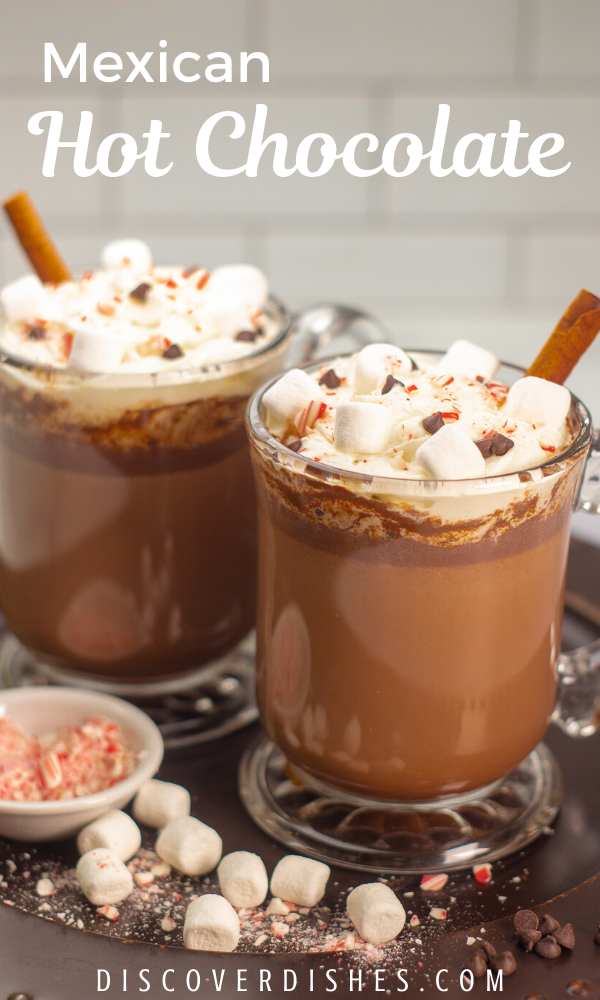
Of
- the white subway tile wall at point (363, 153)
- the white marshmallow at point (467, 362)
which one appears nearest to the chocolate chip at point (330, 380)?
the white marshmallow at point (467, 362)

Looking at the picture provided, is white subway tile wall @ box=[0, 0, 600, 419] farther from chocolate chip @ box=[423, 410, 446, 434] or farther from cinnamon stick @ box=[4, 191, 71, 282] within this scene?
chocolate chip @ box=[423, 410, 446, 434]

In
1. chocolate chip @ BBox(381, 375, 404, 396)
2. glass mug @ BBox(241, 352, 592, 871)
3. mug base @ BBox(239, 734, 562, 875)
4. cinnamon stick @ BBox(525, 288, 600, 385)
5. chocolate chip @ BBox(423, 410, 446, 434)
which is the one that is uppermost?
cinnamon stick @ BBox(525, 288, 600, 385)

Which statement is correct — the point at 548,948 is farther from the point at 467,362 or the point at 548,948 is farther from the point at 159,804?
the point at 467,362

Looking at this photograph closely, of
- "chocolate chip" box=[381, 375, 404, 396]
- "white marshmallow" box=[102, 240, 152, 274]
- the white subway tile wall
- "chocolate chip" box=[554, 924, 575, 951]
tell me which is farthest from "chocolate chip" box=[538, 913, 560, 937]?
the white subway tile wall

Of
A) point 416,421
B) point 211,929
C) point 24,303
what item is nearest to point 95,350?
point 24,303

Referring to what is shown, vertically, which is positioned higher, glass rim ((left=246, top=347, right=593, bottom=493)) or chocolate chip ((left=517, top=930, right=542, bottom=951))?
glass rim ((left=246, top=347, right=593, bottom=493))

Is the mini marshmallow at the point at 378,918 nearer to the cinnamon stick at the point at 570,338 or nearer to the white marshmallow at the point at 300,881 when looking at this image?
the white marshmallow at the point at 300,881
